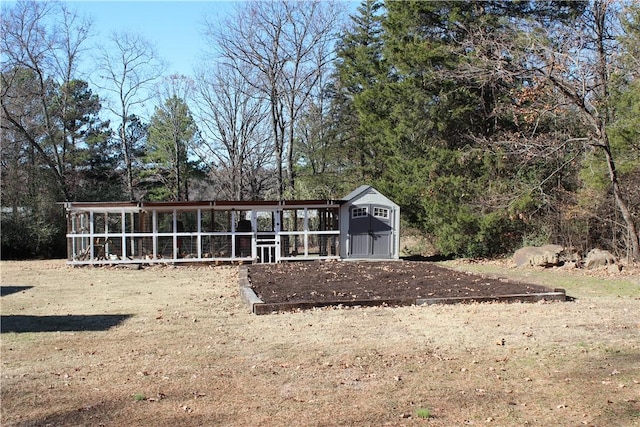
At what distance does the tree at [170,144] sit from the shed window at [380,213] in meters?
17.7

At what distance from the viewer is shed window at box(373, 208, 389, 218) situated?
2057cm

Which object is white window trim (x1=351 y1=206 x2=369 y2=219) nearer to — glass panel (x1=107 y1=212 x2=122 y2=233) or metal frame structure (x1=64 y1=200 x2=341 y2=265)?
metal frame structure (x1=64 y1=200 x2=341 y2=265)


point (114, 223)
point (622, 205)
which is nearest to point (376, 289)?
Answer: point (622, 205)

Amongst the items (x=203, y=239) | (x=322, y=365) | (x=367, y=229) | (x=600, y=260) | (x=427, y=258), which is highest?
(x=367, y=229)

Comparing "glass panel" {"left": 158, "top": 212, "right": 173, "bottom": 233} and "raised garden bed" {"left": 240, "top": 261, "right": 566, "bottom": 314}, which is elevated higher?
"glass panel" {"left": 158, "top": 212, "right": 173, "bottom": 233}

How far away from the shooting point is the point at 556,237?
1919 centimetres

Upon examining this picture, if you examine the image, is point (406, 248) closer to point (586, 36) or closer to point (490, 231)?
point (490, 231)

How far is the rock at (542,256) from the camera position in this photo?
1688cm

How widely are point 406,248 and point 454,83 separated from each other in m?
7.13

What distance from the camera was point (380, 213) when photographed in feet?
67.6

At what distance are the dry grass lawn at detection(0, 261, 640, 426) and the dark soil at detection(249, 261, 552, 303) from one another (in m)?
0.79

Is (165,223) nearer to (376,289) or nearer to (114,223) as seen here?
(114,223)

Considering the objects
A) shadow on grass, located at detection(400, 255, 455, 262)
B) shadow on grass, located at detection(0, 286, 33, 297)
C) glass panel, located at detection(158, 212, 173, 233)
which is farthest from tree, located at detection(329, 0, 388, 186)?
shadow on grass, located at detection(0, 286, 33, 297)

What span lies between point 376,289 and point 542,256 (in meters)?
8.11
